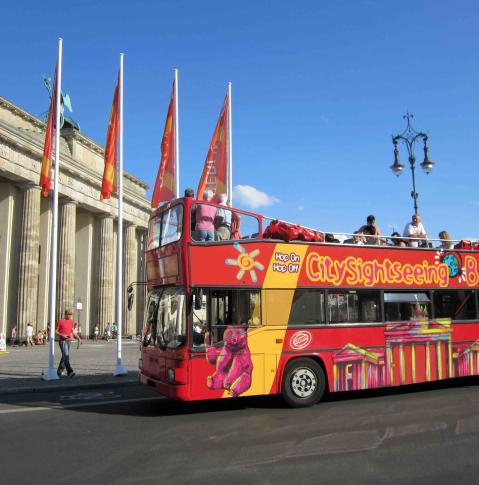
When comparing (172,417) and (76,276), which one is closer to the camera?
(172,417)

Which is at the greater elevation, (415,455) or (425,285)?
(425,285)

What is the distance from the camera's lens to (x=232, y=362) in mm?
9164

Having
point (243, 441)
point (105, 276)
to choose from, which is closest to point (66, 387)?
point (243, 441)

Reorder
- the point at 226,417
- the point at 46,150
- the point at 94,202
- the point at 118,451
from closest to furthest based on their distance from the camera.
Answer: the point at 118,451
the point at 226,417
the point at 46,150
the point at 94,202

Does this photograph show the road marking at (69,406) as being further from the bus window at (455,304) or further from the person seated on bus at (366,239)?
the bus window at (455,304)

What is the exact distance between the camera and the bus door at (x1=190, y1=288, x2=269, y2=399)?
8.91m

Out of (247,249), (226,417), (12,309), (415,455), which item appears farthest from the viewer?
(12,309)

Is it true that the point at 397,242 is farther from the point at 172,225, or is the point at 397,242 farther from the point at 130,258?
the point at 130,258

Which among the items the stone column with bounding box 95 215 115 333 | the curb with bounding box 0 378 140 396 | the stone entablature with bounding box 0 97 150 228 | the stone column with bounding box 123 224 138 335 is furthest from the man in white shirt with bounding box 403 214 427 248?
the stone column with bounding box 123 224 138 335

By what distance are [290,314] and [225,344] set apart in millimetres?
1473

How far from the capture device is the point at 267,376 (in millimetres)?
9430

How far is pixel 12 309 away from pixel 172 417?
30493 mm

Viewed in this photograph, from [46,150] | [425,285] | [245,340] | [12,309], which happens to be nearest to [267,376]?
[245,340]

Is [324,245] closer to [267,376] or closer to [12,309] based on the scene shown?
[267,376]
